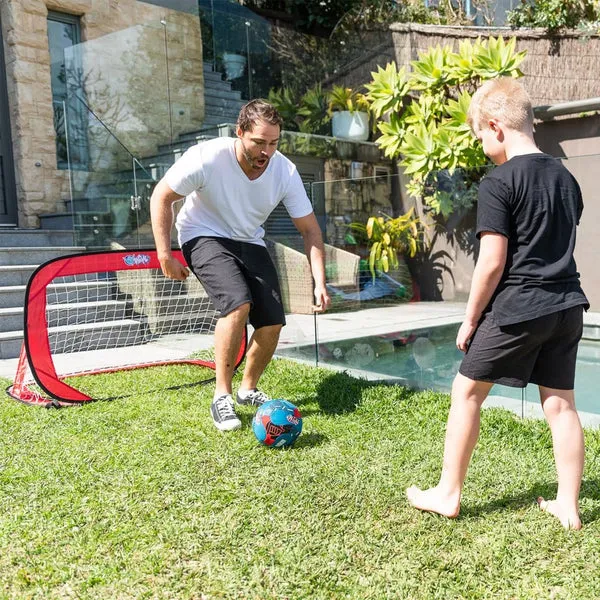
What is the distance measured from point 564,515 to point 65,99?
711 centimetres

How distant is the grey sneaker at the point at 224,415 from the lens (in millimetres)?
2926

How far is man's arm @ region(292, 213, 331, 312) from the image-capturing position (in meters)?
3.36

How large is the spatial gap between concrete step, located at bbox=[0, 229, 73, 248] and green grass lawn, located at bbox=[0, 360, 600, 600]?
13.9 feet

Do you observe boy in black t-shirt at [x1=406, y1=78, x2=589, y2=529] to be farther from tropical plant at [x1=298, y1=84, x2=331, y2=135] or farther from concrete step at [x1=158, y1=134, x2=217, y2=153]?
tropical plant at [x1=298, y1=84, x2=331, y2=135]

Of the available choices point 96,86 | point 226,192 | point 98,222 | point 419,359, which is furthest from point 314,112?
point 226,192

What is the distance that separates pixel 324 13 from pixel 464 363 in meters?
8.86

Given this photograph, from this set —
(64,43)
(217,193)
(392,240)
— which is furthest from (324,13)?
(217,193)

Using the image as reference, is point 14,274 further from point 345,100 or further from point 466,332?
point 466,332

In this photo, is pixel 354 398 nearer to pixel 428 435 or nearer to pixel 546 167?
pixel 428 435

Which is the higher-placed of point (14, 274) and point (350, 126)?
point (350, 126)

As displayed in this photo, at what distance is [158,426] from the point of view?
3.08 m

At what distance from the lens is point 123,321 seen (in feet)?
19.9

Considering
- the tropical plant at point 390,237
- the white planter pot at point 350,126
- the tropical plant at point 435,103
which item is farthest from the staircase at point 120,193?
the tropical plant at point 390,237

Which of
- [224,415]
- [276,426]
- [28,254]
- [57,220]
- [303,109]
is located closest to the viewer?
[276,426]
